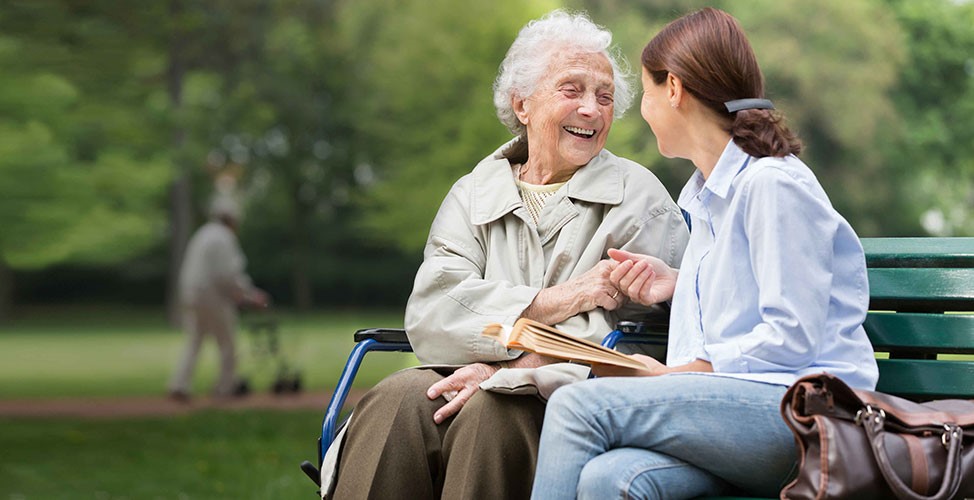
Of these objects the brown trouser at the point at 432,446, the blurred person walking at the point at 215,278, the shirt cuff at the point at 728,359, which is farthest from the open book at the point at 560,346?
the blurred person walking at the point at 215,278

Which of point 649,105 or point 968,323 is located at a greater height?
point 649,105

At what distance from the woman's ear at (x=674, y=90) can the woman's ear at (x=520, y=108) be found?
835 millimetres

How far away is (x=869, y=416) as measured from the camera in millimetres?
2047

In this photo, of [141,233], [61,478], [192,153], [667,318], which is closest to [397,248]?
[192,153]

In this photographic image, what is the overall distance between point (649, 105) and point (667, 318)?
65 cm

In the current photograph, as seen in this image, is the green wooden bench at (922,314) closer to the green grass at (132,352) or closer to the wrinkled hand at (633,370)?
the wrinkled hand at (633,370)

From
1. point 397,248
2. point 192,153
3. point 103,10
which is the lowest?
point 397,248

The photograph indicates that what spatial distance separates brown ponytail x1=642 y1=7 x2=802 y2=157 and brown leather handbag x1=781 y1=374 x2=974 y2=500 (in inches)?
21.9

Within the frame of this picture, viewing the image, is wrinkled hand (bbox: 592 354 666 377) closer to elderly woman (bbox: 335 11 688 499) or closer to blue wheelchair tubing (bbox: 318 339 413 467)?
elderly woman (bbox: 335 11 688 499)

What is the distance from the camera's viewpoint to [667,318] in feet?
9.84

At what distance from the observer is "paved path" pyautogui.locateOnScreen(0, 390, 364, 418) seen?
41.1ft

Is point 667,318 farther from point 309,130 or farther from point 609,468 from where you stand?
point 309,130

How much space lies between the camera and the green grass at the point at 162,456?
6582 millimetres

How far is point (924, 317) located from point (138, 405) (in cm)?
1257
